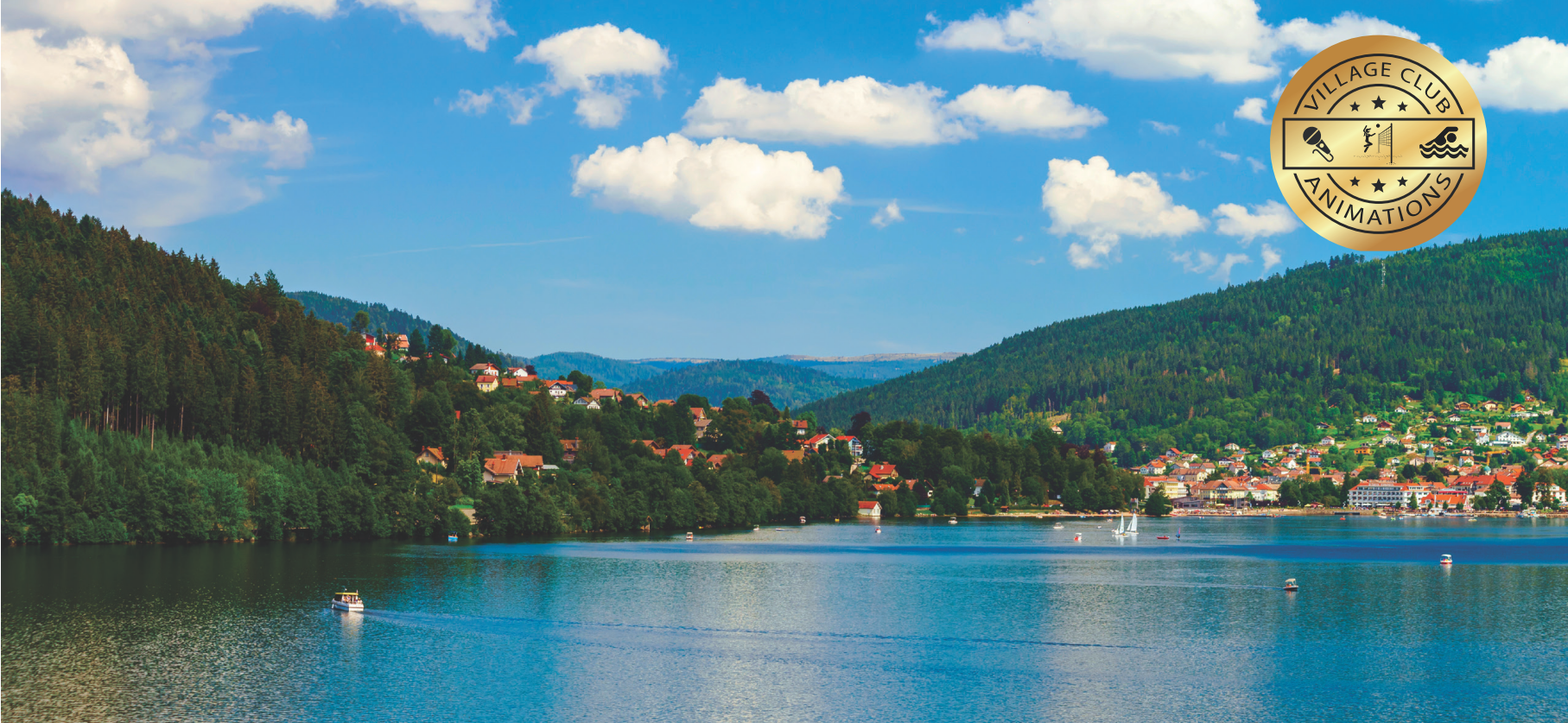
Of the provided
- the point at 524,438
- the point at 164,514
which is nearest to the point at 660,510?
the point at 524,438

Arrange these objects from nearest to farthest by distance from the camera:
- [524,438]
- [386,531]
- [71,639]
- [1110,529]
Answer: [71,639] → [386,531] → [524,438] → [1110,529]

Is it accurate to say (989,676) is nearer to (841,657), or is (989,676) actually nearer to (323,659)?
(841,657)

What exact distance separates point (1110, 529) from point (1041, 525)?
10.4 meters

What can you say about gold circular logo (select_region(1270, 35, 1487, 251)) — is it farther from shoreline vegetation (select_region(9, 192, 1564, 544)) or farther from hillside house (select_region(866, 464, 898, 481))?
hillside house (select_region(866, 464, 898, 481))


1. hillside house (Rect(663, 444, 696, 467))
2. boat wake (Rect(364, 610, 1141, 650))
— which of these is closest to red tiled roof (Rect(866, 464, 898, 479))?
hillside house (Rect(663, 444, 696, 467))


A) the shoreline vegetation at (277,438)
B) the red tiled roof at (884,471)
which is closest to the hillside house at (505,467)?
the shoreline vegetation at (277,438)

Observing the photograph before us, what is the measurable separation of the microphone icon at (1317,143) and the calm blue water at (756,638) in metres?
20.2

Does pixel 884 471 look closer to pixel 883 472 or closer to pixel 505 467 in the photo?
pixel 883 472

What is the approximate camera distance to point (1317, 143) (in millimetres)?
21906

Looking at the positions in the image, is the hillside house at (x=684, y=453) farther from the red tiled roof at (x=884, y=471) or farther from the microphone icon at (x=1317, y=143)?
the microphone icon at (x=1317, y=143)

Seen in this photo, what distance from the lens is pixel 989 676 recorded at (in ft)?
140

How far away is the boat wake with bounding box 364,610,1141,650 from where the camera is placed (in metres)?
50.1

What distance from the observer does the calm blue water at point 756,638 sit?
3800 cm

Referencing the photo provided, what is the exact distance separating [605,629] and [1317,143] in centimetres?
3754
